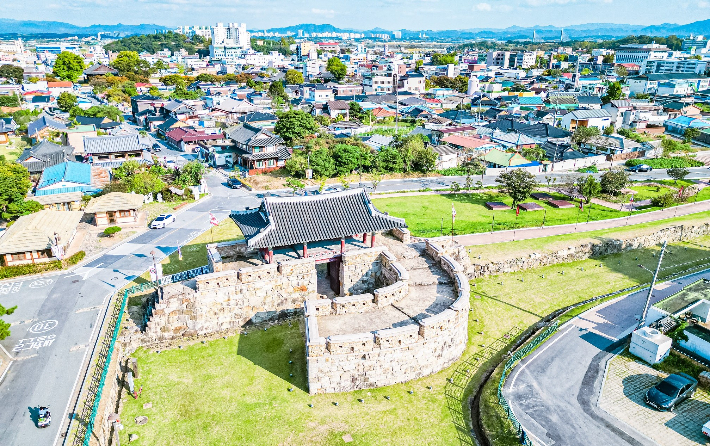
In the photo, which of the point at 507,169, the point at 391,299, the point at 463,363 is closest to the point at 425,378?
the point at 463,363

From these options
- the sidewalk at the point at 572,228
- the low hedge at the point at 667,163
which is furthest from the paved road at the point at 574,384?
the low hedge at the point at 667,163

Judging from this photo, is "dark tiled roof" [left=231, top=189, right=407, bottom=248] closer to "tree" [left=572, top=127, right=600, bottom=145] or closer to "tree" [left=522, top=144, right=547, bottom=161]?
"tree" [left=522, top=144, right=547, bottom=161]

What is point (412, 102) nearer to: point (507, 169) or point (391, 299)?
point (507, 169)

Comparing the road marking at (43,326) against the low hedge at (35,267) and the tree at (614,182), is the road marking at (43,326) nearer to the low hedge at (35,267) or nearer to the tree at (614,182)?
the low hedge at (35,267)

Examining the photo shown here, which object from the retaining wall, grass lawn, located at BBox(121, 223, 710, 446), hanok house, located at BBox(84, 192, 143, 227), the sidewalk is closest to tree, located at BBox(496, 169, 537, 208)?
the sidewalk

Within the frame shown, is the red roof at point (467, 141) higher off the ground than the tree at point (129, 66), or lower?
lower

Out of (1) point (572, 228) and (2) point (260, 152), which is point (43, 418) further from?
(2) point (260, 152)
